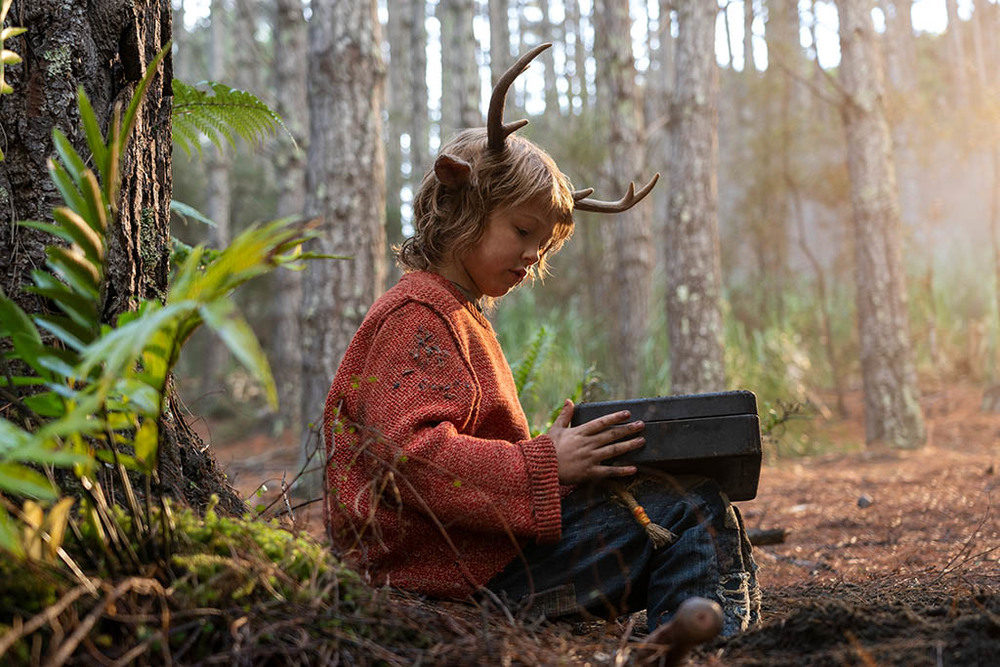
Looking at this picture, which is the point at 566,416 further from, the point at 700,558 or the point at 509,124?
the point at 509,124

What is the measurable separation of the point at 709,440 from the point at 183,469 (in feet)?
4.13

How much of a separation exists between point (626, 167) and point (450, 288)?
6352 millimetres

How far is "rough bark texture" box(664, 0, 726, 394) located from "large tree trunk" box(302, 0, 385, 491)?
2613 mm

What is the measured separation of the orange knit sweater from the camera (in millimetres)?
1975

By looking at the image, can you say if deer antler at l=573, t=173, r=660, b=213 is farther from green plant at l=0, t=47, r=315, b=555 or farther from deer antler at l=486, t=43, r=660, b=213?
green plant at l=0, t=47, r=315, b=555

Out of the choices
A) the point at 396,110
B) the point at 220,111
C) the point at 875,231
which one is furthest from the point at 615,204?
the point at 396,110

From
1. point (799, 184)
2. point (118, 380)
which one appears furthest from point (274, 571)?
point (799, 184)

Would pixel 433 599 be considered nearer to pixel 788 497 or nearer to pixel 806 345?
pixel 788 497

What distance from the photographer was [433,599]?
2.13 meters

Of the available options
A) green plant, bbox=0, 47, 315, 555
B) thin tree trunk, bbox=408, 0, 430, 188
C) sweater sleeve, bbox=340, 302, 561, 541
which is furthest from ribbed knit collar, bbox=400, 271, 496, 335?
thin tree trunk, bbox=408, 0, 430, 188

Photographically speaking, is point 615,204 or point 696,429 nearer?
point 696,429

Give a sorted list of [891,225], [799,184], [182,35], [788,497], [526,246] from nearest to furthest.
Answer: [526,246]
[788,497]
[891,225]
[799,184]
[182,35]

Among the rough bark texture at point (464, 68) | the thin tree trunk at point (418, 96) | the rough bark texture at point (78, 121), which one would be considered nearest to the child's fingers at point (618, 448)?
the rough bark texture at point (78, 121)

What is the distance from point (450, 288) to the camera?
235cm
